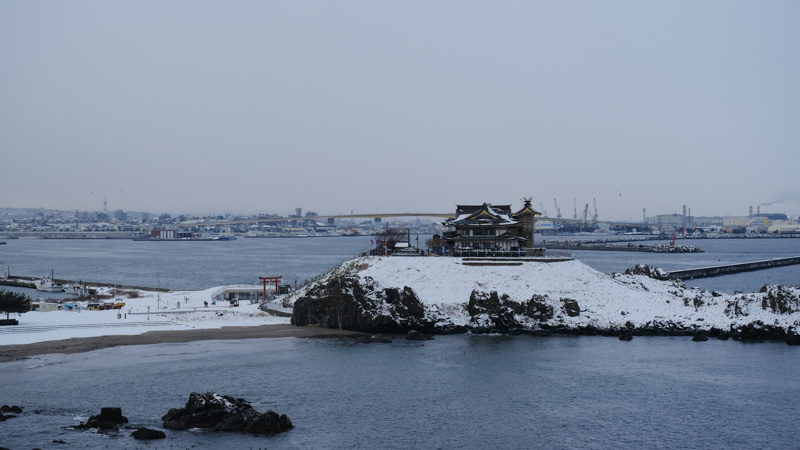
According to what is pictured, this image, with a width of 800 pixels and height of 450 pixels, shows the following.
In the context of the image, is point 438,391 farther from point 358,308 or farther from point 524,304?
point 524,304

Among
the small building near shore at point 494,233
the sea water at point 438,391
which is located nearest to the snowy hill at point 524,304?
the sea water at point 438,391

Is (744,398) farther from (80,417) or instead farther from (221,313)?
(221,313)

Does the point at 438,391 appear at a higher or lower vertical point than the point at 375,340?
lower

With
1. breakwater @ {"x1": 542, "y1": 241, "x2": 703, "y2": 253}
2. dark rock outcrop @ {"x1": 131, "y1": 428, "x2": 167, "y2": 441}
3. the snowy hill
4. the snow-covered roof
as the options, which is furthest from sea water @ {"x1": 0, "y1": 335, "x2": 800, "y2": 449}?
breakwater @ {"x1": 542, "y1": 241, "x2": 703, "y2": 253}

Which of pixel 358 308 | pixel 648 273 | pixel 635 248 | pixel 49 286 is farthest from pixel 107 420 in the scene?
pixel 635 248

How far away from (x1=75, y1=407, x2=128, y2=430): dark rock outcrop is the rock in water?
1.37 meters

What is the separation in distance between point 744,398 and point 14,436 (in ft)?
85.3

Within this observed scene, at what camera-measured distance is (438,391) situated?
2711cm

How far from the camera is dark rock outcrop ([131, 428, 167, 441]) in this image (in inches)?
805

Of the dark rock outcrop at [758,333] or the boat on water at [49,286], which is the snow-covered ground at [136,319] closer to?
the boat on water at [49,286]

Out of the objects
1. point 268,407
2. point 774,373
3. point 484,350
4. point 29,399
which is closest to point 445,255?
point 484,350

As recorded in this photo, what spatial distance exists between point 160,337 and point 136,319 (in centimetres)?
653

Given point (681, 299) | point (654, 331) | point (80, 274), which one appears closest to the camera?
point (654, 331)

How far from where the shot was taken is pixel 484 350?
3484 centimetres
